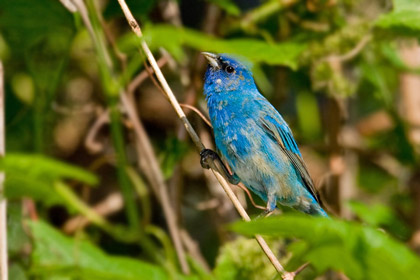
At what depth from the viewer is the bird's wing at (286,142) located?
140 inches

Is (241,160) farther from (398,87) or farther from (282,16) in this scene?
(398,87)

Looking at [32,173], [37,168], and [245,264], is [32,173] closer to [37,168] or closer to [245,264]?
[37,168]

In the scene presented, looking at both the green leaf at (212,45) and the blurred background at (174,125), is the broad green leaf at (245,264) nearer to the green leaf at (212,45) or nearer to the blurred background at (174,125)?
the blurred background at (174,125)

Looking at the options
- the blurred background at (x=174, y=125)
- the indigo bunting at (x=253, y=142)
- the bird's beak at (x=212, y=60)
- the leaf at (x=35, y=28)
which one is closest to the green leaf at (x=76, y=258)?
the blurred background at (x=174, y=125)

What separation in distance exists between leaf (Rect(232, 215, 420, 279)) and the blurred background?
479mm

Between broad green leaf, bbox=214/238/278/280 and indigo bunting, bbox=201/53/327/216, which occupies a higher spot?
indigo bunting, bbox=201/53/327/216

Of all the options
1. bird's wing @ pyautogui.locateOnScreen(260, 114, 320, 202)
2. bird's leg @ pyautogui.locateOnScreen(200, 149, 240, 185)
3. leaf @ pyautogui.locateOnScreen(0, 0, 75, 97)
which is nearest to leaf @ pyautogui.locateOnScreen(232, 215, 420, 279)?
bird's leg @ pyautogui.locateOnScreen(200, 149, 240, 185)

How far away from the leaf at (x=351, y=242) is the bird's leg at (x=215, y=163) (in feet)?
4.02

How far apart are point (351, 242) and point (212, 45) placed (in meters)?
1.44

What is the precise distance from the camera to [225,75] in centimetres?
360

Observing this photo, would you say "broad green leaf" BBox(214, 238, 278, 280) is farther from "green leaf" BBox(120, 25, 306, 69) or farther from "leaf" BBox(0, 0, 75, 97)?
"leaf" BBox(0, 0, 75, 97)

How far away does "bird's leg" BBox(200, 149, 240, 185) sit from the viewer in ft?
10.2

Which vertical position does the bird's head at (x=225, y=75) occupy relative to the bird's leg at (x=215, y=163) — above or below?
above

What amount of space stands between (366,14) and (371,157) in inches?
49.8
